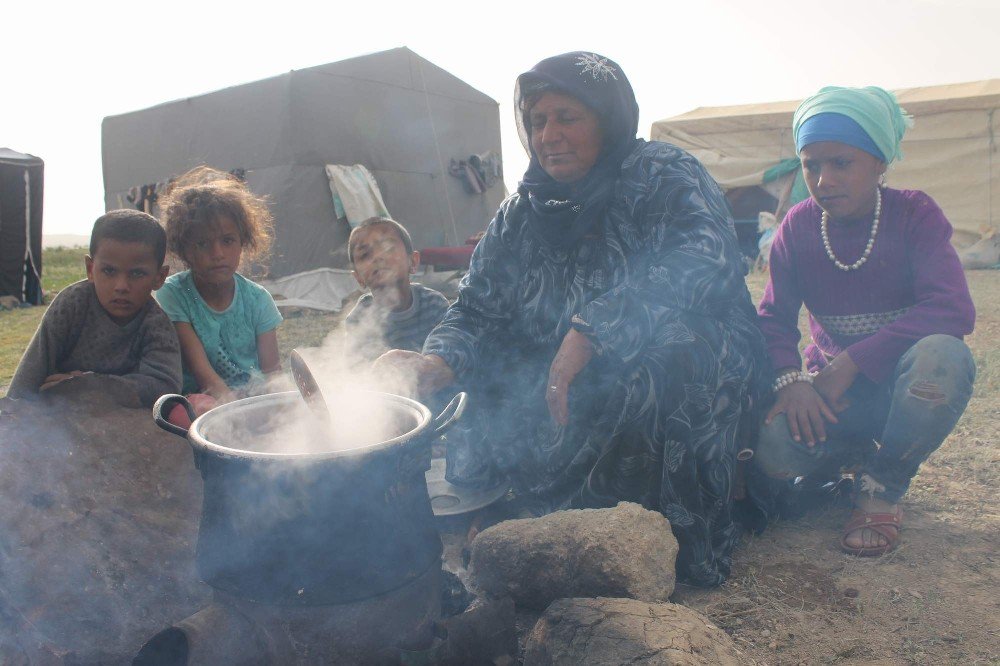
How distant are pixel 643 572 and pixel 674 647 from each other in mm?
393

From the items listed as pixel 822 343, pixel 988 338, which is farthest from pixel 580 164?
pixel 988 338

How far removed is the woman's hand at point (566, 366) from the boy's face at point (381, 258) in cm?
177

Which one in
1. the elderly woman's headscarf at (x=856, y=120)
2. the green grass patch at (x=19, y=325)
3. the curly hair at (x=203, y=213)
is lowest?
the green grass patch at (x=19, y=325)

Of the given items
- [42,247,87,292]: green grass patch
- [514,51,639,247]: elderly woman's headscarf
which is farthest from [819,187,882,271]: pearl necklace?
[42,247,87,292]: green grass patch

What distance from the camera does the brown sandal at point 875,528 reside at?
233 centimetres

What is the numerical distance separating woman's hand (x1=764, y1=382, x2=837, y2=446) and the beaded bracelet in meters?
0.01

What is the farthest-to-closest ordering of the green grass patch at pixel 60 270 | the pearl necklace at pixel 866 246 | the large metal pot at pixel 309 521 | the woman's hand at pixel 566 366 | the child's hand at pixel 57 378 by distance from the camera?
the green grass patch at pixel 60 270 < the pearl necklace at pixel 866 246 < the child's hand at pixel 57 378 < the woman's hand at pixel 566 366 < the large metal pot at pixel 309 521

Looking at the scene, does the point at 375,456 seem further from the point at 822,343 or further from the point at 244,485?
the point at 822,343

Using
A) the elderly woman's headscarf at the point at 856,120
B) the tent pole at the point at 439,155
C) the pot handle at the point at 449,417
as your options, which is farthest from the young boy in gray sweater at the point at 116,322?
the tent pole at the point at 439,155

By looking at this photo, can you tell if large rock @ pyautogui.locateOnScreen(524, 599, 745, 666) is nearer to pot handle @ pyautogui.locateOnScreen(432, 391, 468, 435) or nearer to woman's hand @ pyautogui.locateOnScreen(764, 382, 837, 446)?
pot handle @ pyautogui.locateOnScreen(432, 391, 468, 435)

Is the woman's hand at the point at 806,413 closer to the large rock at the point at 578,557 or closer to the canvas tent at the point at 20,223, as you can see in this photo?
the large rock at the point at 578,557

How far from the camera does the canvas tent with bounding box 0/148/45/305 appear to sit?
10.4 meters

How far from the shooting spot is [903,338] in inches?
92.9

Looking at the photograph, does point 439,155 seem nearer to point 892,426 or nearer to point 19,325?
point 19,325
